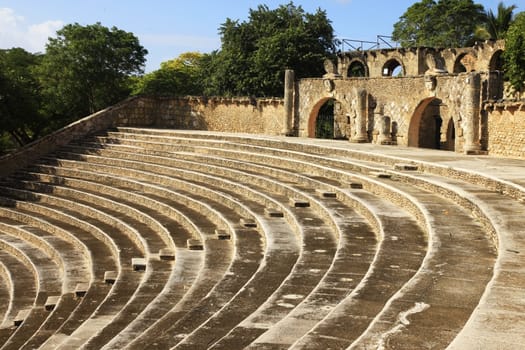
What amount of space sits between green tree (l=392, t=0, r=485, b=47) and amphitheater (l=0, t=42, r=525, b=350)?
2277 cm

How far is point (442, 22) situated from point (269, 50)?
17.6 metres

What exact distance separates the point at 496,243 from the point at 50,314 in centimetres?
596

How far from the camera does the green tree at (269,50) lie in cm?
3134

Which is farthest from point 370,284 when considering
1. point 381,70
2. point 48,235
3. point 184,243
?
point 381,70

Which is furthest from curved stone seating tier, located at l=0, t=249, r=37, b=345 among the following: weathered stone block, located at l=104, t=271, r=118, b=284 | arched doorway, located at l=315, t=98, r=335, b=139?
arched doorway, located at l=315, t=98, r=335, b=139

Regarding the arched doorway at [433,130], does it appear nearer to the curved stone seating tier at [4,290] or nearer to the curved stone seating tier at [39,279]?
the curved stone seating tier at [39,279]

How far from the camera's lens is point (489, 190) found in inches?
427

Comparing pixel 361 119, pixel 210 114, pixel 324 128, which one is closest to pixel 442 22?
pixel 324 128

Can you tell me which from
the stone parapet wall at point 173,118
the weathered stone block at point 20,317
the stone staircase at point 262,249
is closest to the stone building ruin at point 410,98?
the stone parapet wall at point 173,118

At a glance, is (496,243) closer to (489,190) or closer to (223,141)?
(489,190)

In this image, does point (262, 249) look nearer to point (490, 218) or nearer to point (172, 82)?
point (490, 218)

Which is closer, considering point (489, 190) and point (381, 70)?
point (489, 190)

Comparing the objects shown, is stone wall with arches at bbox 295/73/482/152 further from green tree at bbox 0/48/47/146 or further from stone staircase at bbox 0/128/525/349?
green tree at bbox 0/48/47/146

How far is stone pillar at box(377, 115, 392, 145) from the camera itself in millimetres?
20156
